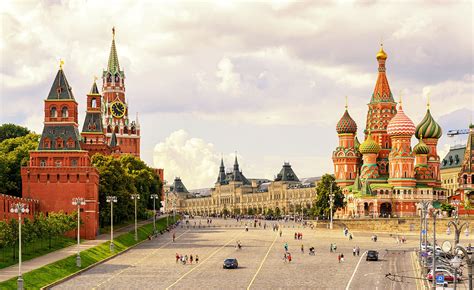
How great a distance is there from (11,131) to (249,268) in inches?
3045

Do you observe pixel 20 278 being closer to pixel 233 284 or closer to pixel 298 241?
pixel 233 284

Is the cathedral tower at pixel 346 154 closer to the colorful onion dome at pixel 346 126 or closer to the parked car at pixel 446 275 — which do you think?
the colorful onion dome at pixel 346 126

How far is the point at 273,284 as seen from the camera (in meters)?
71.8

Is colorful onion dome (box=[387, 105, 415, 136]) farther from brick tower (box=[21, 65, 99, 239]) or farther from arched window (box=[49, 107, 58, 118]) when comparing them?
arched window (box=[49, 107, 58, 118])

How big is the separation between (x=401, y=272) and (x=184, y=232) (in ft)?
231

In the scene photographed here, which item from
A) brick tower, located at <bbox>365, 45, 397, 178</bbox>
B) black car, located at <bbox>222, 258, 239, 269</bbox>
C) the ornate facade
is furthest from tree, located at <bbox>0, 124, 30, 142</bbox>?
black car, located at <bbox>222, 258, 239, 269</bbox>

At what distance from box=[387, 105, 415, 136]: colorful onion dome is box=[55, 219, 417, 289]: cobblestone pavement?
4749 cm

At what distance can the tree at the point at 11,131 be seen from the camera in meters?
150

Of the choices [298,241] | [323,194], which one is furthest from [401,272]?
[323,194]

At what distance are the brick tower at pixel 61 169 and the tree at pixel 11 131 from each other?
3437 cm

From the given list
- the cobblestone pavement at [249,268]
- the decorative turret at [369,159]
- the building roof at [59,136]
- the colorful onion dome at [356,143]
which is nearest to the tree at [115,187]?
the cobblestone pavement at [249,268]

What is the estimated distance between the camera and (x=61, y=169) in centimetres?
11462

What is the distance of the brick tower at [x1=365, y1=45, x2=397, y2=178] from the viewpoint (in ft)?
595

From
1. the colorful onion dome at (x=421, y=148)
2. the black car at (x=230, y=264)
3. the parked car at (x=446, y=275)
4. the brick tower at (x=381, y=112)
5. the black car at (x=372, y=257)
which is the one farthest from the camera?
the brick tower at (x=381, y=112)
